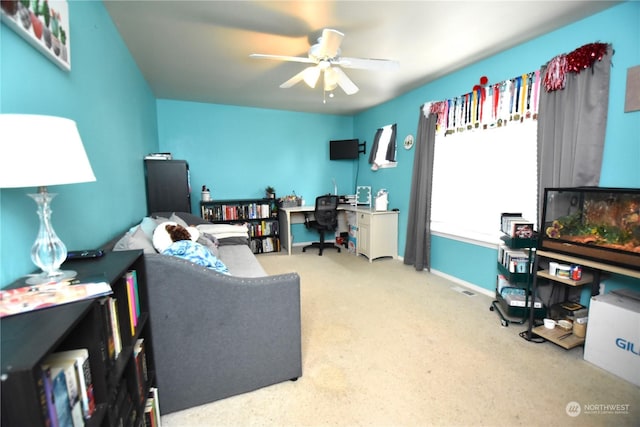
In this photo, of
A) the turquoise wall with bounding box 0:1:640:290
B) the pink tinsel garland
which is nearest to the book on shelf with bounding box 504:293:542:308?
the turquoise wall with bounding box 0:1:640:290

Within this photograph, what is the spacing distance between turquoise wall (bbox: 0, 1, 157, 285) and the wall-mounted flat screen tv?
10.4 ft

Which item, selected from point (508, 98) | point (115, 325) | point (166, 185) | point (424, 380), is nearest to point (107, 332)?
point (115, 325)

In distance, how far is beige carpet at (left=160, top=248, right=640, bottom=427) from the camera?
4.61ft

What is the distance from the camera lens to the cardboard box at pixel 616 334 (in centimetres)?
159

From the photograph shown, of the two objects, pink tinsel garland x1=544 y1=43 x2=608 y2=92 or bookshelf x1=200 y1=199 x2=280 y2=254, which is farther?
bookshelf x1=200 y1=199 x2=280 y2=254

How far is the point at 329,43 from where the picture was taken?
1967mm

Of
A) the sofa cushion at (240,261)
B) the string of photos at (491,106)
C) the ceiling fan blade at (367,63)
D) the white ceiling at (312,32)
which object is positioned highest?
the white ceiling at (312,32)

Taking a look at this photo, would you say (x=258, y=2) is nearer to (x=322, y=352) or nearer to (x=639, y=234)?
(x=322, y=352)

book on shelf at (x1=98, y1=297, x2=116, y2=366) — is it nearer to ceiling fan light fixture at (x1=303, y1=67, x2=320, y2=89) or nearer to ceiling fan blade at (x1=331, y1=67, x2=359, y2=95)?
ceiling fan light fixture at (x1=303, y1=67, x2=320, y2=89)

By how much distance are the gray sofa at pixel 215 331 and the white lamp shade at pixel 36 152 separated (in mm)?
674

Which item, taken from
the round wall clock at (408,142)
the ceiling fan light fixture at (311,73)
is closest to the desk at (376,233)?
the round wall clock at (408,142)

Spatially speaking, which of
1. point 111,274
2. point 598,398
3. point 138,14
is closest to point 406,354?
point 598,398

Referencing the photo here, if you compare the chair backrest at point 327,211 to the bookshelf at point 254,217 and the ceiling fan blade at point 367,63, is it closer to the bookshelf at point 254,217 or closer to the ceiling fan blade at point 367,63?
the bookshelf at point 254,217

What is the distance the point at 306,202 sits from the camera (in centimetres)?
528
